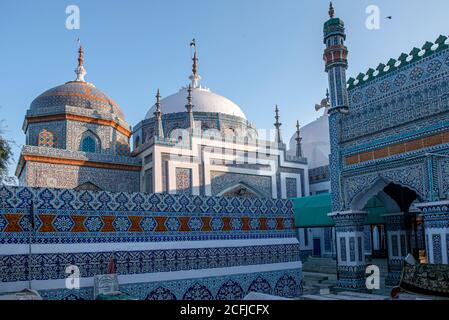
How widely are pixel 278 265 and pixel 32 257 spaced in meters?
3.76

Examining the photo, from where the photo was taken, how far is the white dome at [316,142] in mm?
19625

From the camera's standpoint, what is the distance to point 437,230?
636cm

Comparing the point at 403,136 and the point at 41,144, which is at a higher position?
the point at 41,144

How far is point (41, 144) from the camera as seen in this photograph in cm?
1369

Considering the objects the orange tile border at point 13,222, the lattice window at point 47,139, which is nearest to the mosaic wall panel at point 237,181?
the lattice window at point 47,139

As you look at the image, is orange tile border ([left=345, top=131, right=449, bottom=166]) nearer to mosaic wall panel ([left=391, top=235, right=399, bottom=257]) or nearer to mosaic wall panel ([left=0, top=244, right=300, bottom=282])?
mosaic wall panel ([left=0, top=244, right=300, bottom=282])

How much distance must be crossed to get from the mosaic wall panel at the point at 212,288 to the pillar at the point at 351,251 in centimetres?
129

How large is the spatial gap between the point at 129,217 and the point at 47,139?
385 inches

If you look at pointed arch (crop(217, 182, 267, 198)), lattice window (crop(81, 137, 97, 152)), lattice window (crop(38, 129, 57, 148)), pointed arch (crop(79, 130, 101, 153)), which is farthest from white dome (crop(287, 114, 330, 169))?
lattice window (crop(38, 129, 57, 148))

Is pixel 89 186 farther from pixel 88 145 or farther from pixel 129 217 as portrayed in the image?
pixel 129 217

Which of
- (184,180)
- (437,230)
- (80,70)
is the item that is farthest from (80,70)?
(437,230)
